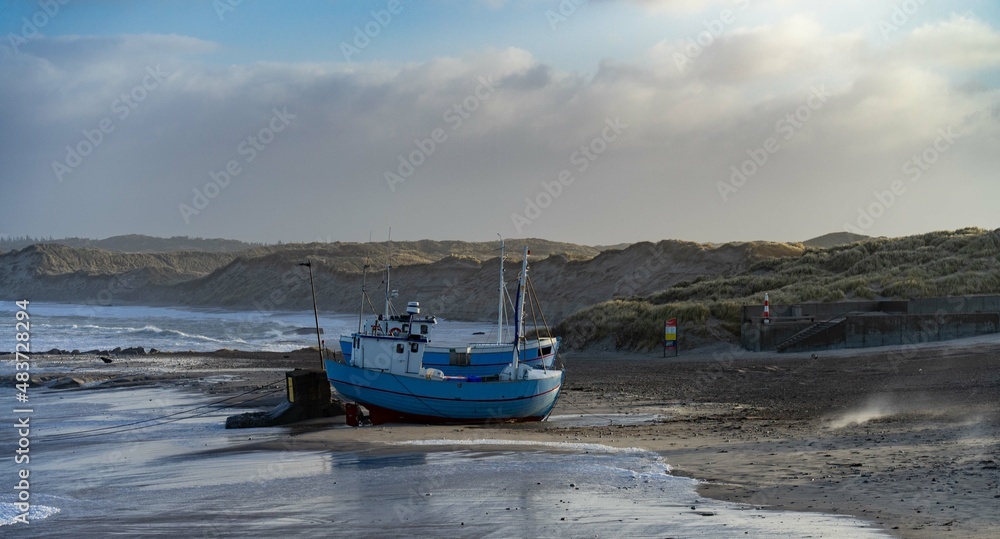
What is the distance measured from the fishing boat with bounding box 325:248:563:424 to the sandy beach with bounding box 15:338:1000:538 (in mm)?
717

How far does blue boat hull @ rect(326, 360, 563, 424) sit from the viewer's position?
2005 centimetres

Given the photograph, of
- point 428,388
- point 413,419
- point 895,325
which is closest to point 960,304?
point 895,325

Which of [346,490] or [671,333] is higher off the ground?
[671,333]

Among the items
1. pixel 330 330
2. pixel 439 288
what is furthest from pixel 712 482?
pixel 439 288

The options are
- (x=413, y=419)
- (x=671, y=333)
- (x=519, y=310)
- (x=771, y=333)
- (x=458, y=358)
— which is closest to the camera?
(x=413, y=419)

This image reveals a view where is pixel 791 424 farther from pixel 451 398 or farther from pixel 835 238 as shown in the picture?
pixel 835 238

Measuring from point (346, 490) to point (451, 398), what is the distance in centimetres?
812

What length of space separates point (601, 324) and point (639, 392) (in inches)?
621

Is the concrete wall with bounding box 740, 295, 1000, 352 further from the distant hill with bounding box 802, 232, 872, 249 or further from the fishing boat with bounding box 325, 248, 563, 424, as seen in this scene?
the distant hill with bounding box 802, 232, 872, 249

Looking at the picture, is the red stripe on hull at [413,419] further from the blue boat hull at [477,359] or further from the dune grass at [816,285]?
the dune grass at [816,285]

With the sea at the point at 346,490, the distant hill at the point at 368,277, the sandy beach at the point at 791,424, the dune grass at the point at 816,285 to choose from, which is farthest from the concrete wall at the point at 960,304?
the distant hill at the point at 368,277

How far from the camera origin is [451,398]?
2006 cm

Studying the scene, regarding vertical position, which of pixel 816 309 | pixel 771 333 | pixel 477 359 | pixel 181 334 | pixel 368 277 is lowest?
pixel 477 359

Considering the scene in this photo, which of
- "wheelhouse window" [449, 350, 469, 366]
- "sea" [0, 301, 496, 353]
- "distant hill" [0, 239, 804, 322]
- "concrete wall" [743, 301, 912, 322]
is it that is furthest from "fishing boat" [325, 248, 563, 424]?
"distant hill" [0, 239, 804, 322]
